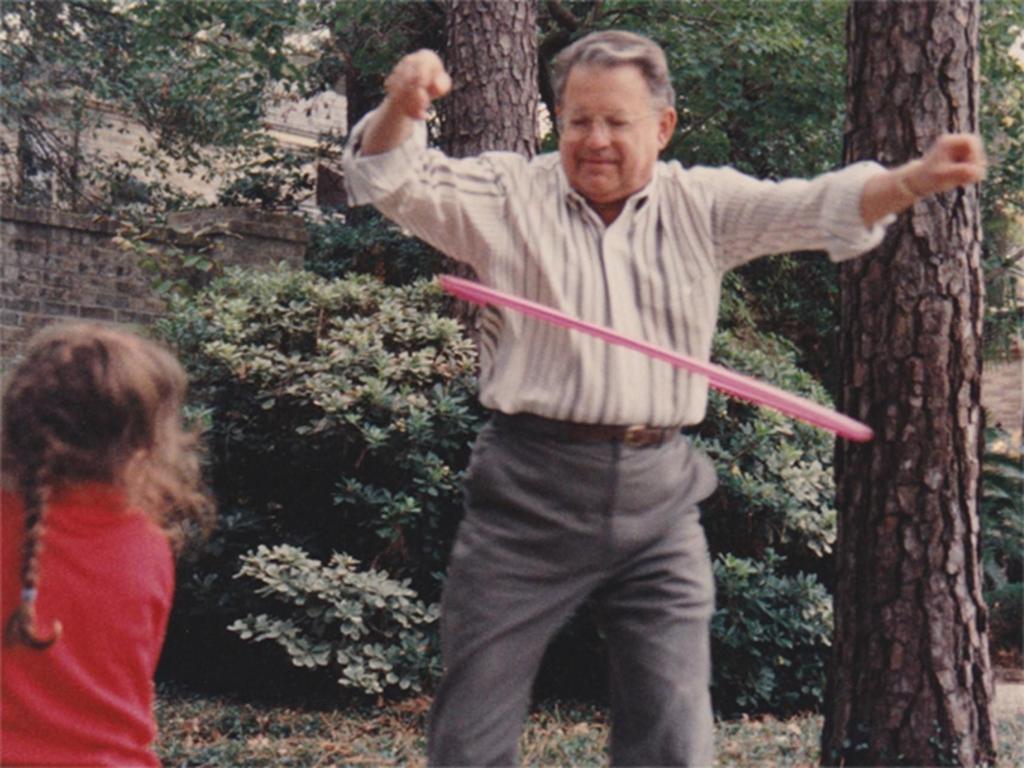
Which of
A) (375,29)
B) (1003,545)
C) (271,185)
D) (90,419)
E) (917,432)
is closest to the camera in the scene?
(90,419)

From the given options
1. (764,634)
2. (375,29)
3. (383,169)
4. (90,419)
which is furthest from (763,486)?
(375,29)

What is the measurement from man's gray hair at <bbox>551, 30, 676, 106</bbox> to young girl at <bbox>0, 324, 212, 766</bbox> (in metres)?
1.05

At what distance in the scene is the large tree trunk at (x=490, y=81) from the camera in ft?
22.6

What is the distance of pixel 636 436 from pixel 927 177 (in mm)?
765

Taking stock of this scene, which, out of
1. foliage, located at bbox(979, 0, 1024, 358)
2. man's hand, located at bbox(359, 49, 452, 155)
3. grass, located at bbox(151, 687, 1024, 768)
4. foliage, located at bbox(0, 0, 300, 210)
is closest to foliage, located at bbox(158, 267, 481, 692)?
grass, located at bbox(151, 687, 1024, 768)

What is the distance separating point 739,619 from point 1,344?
5.96 m

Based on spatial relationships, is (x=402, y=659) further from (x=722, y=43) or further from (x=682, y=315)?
(x=722, y=43)

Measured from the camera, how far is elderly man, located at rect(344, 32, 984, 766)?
9.32 feet

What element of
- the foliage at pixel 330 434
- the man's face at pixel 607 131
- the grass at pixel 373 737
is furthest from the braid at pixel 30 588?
the foliage at pixel 330 434

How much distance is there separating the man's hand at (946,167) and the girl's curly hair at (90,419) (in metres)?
1.48

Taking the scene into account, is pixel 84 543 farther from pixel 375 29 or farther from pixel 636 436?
pixel 375 29

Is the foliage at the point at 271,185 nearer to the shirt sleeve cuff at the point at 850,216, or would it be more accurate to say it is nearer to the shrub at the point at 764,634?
the shrub at the point at 764,634

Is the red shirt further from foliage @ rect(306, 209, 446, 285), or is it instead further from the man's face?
foliage @ rect(306, 209, 446, 285)

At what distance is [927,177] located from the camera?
276 centimetres
